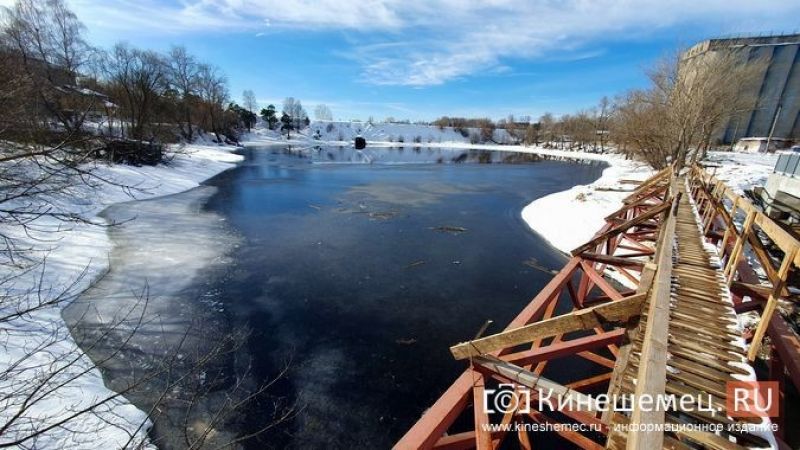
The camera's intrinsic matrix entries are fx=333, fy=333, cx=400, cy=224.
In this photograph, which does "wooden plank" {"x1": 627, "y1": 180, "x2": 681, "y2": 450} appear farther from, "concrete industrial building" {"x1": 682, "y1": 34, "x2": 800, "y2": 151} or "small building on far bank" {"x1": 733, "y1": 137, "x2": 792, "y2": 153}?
"concrete industrial building" {"x1": 682, "y1": 34, "x2": 800, "y2": 151}

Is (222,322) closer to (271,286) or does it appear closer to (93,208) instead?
(271,286)

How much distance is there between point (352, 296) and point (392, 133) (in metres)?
132

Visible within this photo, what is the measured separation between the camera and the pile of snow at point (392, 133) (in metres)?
119

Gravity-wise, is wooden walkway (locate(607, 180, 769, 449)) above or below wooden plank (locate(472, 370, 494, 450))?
above

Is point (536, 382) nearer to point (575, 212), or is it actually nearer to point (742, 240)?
point (742, 240)

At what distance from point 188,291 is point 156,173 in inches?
844

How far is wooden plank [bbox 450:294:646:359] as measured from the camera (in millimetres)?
3676

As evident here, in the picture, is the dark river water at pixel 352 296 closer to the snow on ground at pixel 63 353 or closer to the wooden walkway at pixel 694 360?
the snow on ground at pixel 63 353

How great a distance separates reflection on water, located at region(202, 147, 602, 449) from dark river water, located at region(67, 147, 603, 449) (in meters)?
0.03

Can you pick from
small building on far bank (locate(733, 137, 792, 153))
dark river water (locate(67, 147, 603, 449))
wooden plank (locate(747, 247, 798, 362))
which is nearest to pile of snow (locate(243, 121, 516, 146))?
small building on far bank (locate(733, 137, 792, 153))

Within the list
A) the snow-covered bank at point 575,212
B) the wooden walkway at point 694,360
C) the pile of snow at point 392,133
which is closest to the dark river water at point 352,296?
the snow-covered bank at point 575,212

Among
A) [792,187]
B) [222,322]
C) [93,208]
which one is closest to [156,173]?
[93,208]

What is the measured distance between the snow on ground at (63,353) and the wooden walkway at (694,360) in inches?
165

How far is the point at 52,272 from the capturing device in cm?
905
